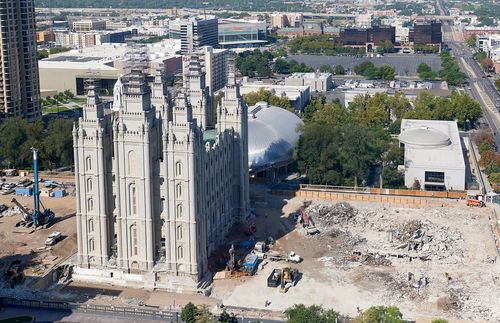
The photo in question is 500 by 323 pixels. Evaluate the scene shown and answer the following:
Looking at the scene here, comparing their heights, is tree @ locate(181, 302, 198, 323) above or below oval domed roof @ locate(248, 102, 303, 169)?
below

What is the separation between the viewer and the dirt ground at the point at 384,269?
57.7 meters

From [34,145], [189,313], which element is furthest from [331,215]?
[34,145]

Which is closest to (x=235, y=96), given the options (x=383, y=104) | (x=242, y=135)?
(x=242, y=135)

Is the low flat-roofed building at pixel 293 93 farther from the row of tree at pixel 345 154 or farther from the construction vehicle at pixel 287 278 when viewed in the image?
the construction vehicle at pixel 287 278

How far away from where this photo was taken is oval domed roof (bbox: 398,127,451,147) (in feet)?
315

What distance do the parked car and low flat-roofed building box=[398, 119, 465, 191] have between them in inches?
1702

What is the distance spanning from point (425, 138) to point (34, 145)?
52.4m

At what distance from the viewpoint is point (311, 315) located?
49.0 metres

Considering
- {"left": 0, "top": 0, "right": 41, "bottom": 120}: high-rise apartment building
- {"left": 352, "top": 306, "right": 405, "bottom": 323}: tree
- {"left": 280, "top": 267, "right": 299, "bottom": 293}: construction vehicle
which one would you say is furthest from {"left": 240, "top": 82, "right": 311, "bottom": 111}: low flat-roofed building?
{"left": 352, "top": 306, "right": 405, "bottom": 323}: tree

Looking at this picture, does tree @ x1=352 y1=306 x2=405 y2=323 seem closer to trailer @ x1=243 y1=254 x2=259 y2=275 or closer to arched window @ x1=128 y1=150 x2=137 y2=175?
trailer @ x1=243 y1=254 x2=259 y2=275

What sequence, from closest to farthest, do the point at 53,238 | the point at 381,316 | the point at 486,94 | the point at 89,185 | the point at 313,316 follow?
1. the point at 313,316
2. the point at 381,316
3. the point at 89,185
4. the point at 53,238
5. the point at 486,94

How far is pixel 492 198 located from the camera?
273ft

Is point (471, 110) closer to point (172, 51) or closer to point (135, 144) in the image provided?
point (135, 144)

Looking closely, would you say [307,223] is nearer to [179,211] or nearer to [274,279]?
[274,279]
